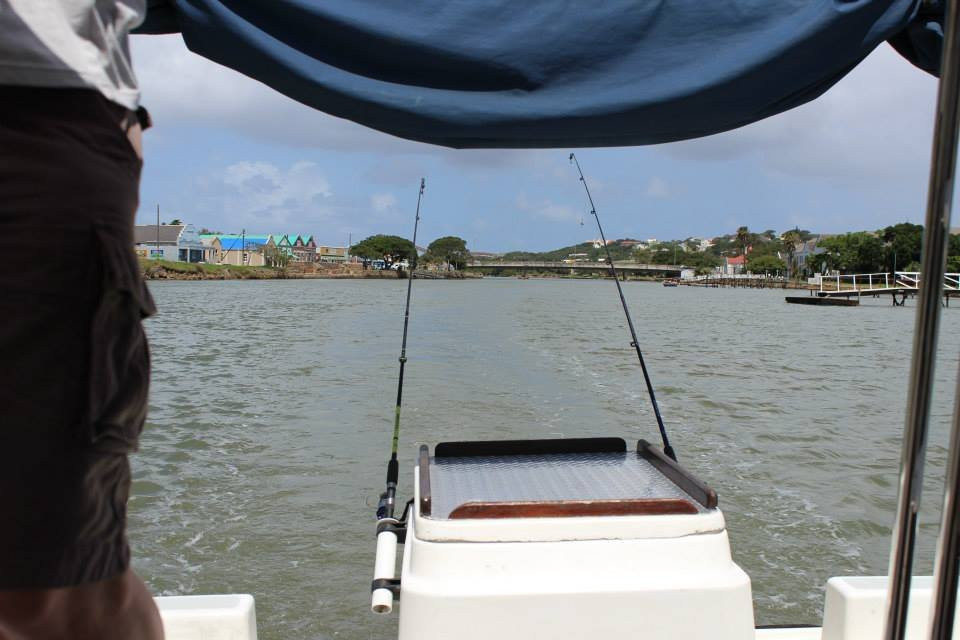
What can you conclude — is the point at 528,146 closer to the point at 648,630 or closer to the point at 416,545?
the point at 416,545

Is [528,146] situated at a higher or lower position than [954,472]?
higher

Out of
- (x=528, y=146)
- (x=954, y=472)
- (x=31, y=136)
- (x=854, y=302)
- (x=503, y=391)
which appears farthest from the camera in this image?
(x=854, y=302)

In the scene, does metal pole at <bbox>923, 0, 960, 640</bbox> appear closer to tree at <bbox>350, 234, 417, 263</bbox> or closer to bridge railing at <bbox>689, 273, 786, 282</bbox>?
tree at <bbox>350, 234, 417, 263</bbox>

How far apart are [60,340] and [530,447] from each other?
157cm

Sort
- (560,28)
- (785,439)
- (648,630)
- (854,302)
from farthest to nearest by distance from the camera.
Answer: (854,302), (785,439), (560,28), (648,630)

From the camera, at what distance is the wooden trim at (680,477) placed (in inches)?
66.9

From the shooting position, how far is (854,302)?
153 ft

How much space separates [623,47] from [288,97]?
2.49 ft

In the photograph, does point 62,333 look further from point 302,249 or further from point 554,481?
point 302,249

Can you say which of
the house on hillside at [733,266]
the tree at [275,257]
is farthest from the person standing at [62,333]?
the house on hillside at [733,266]

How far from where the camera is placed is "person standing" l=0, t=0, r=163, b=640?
874 millimetres

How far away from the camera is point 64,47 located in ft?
3.04

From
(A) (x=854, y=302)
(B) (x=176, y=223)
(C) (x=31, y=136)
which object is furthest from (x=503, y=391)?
(B) (x=176, y=223)

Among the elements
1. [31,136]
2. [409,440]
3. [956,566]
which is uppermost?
[31,136]
